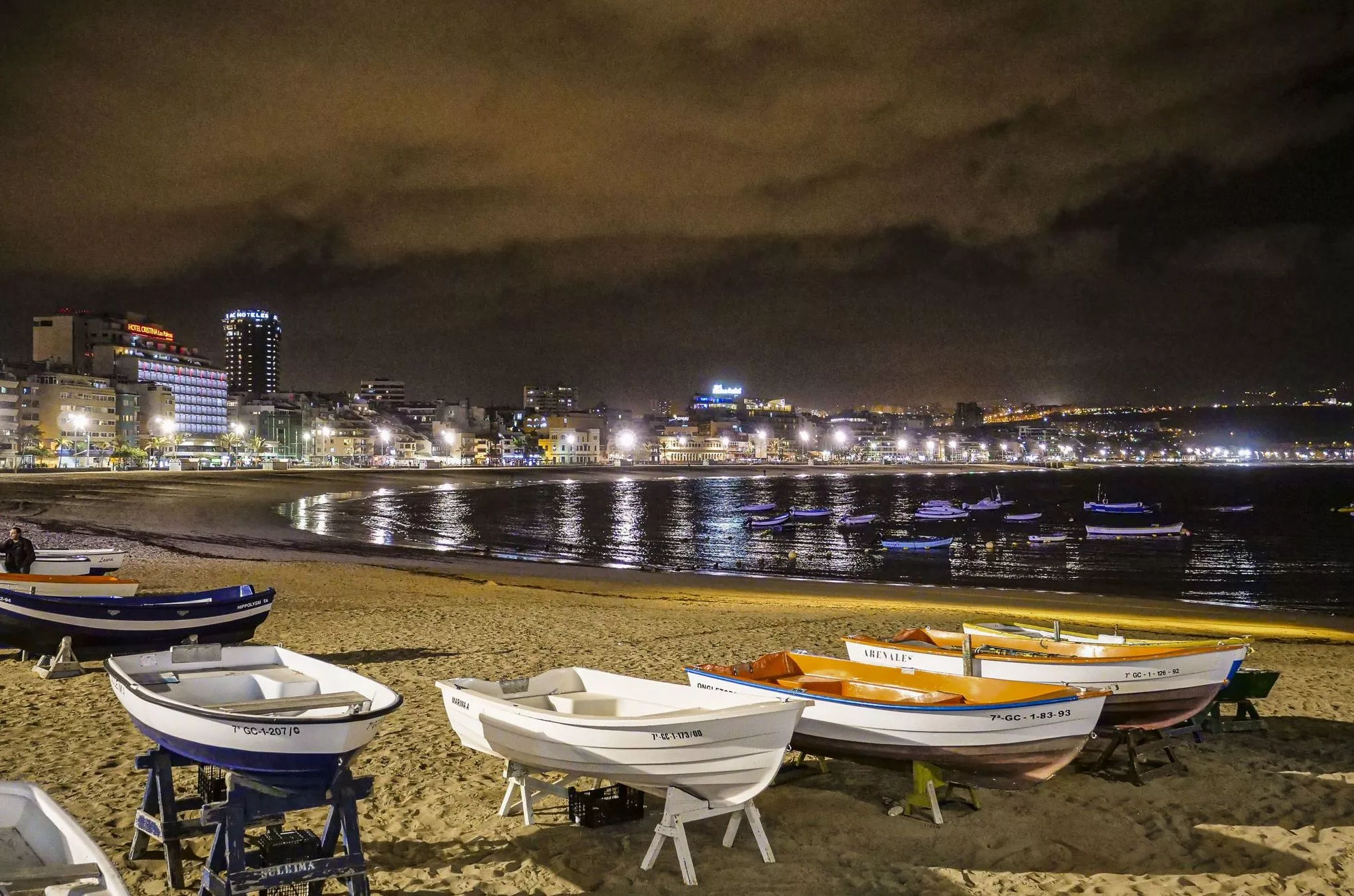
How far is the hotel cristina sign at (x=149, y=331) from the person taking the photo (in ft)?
570

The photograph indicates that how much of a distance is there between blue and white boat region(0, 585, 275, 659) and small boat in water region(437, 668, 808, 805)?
7526mm

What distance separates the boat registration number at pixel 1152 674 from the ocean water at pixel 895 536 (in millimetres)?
26897

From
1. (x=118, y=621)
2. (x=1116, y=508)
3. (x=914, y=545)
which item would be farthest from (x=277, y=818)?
(x=1116, y=508)

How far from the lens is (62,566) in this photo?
18.7 m

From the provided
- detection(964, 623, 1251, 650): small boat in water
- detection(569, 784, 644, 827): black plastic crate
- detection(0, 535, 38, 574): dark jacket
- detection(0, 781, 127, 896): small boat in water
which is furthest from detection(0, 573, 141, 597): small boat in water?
detection(964, 623, 1251, 650): small boat in water

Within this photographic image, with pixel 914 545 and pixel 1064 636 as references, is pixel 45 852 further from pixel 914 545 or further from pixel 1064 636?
pixel 914 545

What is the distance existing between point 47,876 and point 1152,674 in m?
9.45

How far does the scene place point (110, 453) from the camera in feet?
442

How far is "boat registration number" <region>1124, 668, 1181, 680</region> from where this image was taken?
9.51m

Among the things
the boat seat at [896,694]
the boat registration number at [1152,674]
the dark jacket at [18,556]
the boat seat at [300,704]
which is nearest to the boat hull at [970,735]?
the boat seat at [896,694]

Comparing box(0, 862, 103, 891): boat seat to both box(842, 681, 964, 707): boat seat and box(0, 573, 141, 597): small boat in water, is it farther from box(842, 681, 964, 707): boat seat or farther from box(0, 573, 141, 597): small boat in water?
box(0, 573, 141, 597): small boat in water

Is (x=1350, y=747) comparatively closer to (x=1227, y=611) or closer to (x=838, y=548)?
(x=1227, y=611)

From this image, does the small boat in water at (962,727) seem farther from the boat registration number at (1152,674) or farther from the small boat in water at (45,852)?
the small boat in water at (45,852)

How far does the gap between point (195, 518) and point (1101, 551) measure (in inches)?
2067
